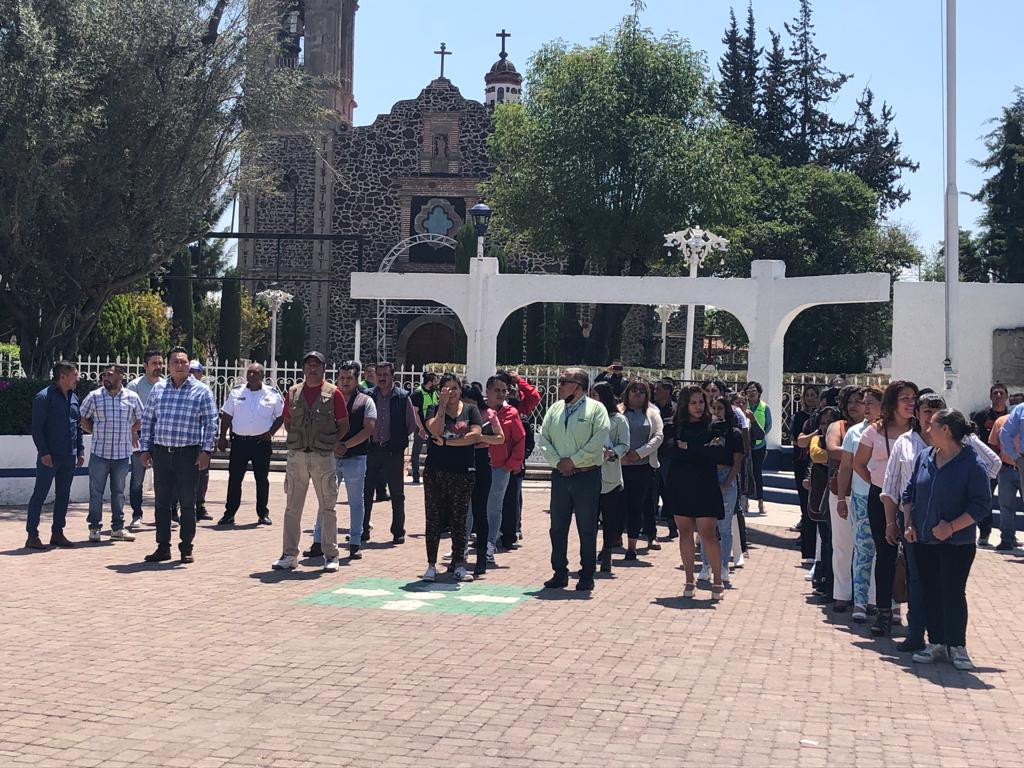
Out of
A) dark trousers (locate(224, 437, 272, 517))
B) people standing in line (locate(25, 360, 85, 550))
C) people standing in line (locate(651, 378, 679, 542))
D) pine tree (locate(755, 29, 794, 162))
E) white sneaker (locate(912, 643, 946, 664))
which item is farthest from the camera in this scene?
pine tree (locate(755, 29, 794, 162))

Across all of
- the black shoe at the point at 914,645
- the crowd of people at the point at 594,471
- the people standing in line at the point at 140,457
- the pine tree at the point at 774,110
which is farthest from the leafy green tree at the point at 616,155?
the black shoe at the point at 914,645

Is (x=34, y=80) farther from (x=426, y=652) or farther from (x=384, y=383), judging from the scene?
(x=426, y=652)

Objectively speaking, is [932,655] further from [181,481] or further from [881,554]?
[181,481]

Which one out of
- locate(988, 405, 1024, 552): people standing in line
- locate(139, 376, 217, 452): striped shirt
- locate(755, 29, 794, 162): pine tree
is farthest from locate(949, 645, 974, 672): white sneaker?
locate(755, 29, 794, 162): pine tree

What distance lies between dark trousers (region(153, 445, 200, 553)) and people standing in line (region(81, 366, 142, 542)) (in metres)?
1.14

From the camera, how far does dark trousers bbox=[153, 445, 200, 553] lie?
35.2 ft

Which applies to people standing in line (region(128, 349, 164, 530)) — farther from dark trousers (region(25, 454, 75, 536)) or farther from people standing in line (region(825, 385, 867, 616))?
people standing in line (region(825, 385, 867, 616))

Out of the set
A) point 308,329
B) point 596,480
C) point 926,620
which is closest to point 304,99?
point 596,480

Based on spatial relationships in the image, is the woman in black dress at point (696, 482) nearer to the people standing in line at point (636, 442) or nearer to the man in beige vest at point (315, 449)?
→ the people standing in line at point (636, 442)

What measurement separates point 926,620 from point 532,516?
807cm

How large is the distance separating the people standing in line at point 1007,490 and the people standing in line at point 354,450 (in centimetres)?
693

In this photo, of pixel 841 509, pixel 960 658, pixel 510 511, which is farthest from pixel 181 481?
pixel 960 658

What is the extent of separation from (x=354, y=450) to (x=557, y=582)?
2.48 m

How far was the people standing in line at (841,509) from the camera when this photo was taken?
9.16m
